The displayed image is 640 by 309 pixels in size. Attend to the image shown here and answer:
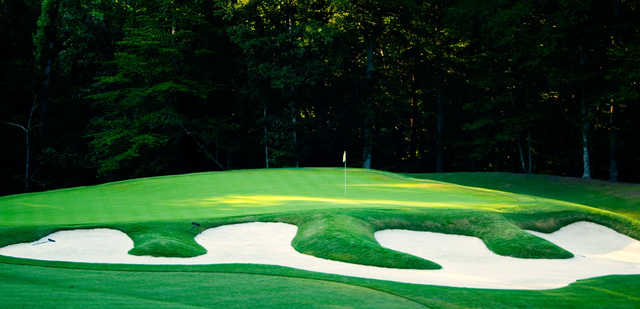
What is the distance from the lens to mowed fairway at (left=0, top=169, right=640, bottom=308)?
6285mm

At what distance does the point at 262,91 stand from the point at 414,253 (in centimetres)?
2681

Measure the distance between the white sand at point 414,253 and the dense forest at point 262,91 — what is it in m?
20.5

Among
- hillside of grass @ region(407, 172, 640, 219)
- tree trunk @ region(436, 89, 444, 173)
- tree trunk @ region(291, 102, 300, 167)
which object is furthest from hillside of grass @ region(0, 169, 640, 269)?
tree trunk @ region(436, 89, 444, 173)

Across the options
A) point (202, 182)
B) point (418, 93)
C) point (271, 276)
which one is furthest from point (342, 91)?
point (271, 276)

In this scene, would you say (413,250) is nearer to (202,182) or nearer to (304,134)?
(202,182)

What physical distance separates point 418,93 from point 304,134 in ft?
32.7

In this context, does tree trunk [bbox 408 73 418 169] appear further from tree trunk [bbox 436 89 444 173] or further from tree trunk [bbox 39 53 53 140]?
tree trunk [bbox 39 53 53 140]

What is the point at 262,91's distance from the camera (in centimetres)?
3572

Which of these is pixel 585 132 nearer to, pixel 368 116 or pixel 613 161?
pixel 613 161

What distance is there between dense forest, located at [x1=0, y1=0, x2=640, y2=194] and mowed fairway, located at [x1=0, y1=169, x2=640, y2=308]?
1337 cm

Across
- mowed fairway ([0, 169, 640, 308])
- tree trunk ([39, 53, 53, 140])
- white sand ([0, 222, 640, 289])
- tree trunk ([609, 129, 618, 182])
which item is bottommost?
white sand ([0, 222, 640, 289])

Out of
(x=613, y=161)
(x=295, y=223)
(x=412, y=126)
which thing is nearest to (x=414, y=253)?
(x=295, y=223)

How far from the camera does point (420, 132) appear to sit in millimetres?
40656

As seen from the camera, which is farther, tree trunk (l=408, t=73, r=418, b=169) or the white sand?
tree trunk (l=408, t=73, r=418, b=169)
